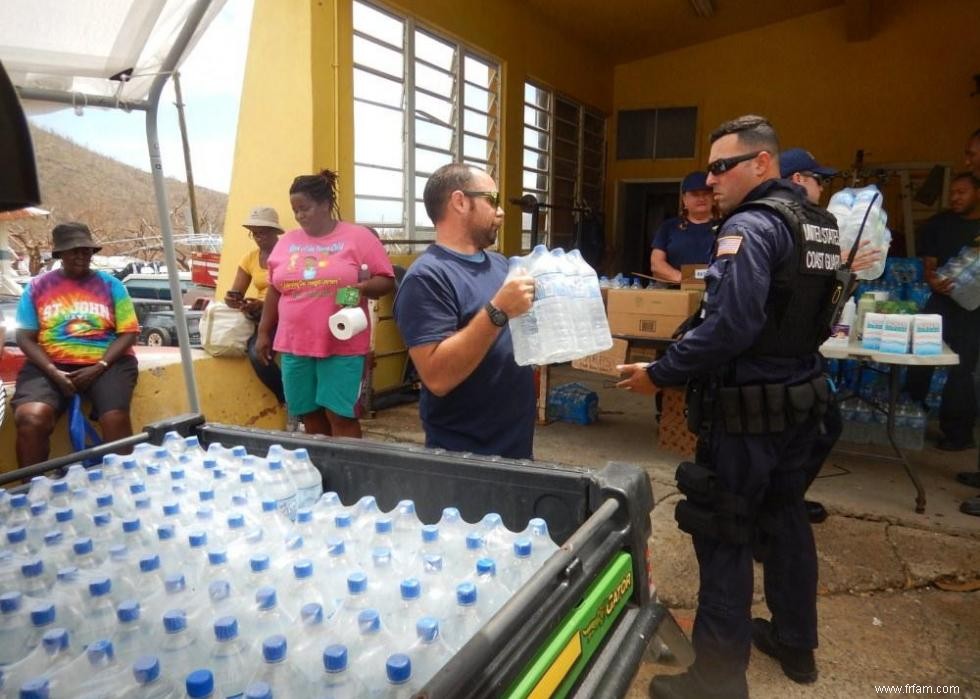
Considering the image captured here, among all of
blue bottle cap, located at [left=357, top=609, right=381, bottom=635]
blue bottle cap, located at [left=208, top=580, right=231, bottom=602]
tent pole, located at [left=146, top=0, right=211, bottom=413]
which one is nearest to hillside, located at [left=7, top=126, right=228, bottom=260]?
tent pole, located at [left=146, top=0, right=211, bottom=413]

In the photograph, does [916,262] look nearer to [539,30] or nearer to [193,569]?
[539,30]

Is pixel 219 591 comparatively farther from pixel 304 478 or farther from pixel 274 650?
pixel 304 478

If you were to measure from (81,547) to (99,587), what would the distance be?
0.21 meters

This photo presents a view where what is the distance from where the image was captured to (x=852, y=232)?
3.29m

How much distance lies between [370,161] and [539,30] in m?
3.63

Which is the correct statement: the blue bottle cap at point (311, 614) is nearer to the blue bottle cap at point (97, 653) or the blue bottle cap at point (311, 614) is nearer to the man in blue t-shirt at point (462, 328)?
the blue bottle cap at point (97, 653)

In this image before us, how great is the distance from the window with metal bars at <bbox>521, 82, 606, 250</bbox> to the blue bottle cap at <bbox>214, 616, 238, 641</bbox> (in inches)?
289

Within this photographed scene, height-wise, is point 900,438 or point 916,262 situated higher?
point 916,262

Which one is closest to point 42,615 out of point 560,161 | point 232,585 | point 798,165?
point 232,585

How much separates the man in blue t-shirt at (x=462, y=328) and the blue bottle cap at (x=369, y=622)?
0.92 m

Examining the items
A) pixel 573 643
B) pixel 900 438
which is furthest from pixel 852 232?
pixel 573 643

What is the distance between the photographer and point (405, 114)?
607 centimetres

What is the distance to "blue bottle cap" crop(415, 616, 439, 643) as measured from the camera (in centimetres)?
100

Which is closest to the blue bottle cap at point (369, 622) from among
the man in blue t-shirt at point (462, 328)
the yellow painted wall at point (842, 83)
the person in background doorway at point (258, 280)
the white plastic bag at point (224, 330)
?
the man in blue t-shirt at point (462, 328)
